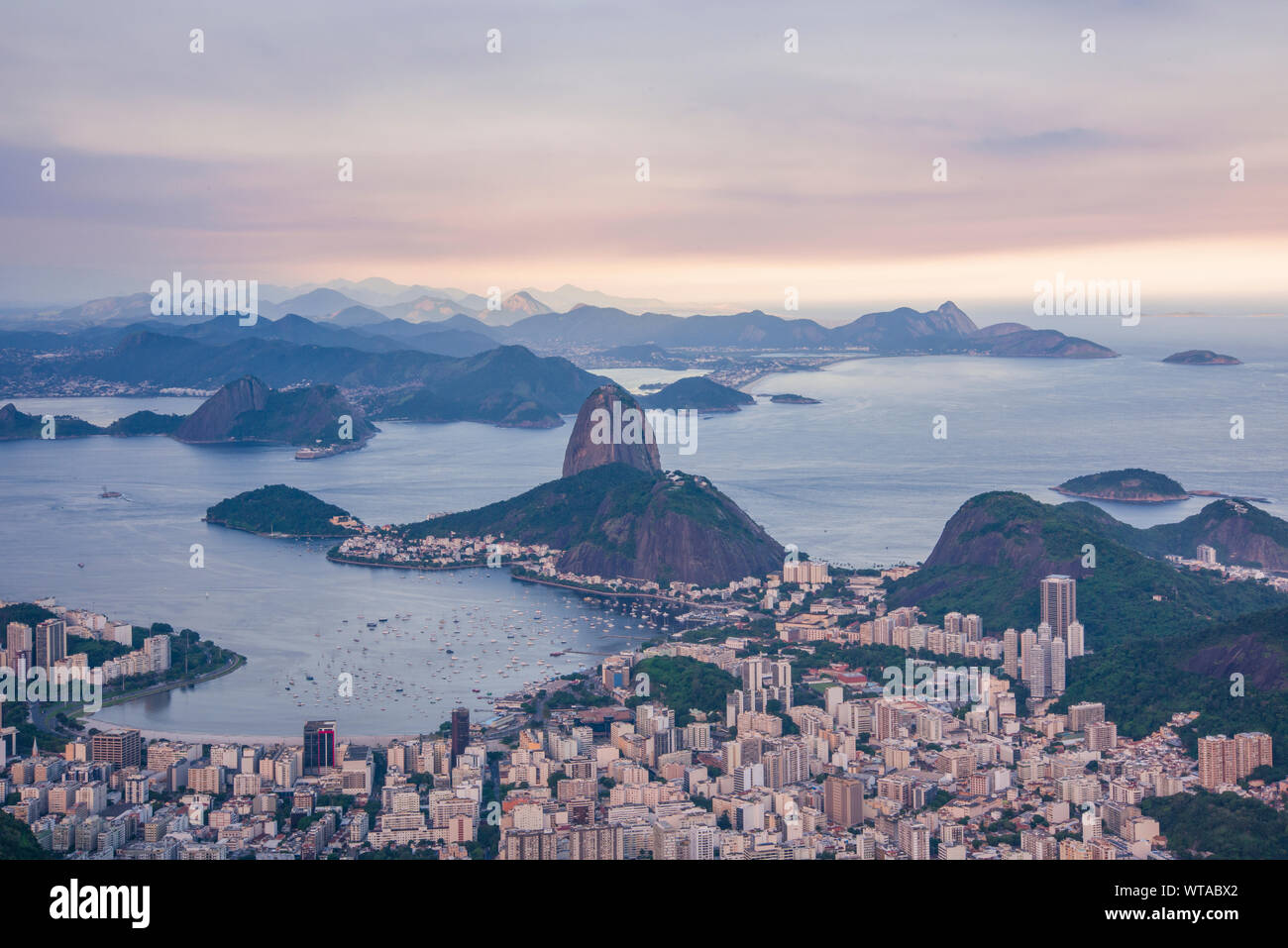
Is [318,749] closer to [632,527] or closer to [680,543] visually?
[680,543]

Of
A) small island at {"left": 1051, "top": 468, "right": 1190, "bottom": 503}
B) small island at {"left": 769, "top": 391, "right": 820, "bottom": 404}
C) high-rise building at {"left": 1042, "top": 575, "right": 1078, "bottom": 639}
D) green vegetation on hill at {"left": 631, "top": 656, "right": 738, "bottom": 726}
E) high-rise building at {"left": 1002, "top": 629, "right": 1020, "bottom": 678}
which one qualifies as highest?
small island at {"left": 769, "top": 391, "right": 820, "bottom": 404}

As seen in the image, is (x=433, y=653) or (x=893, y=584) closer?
(x=433, y=653)

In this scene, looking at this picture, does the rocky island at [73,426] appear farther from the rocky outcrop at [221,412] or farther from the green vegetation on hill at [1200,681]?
the green vegetation on hill at [1200,681]

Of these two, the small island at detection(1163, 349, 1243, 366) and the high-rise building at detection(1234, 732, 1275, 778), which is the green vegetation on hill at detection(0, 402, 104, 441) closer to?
the high-rise building at detection(1234, 732, 1275, 778)

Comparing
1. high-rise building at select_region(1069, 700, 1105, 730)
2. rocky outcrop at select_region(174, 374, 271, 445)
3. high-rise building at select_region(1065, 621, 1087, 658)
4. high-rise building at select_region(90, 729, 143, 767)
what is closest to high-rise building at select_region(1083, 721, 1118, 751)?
high-rise building at select_region(1069, 700, 1105, 730)
